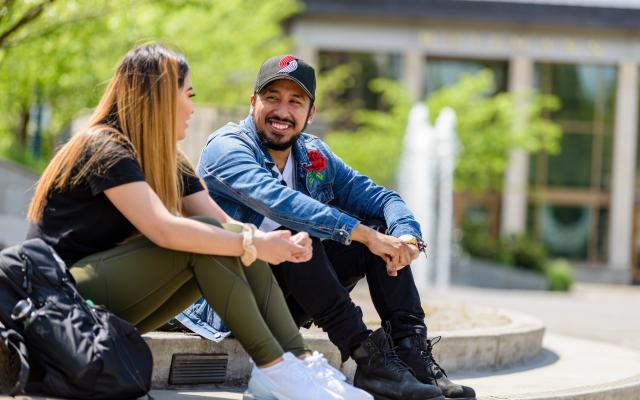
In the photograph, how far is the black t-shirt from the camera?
135 inches

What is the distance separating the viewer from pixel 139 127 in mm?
3492

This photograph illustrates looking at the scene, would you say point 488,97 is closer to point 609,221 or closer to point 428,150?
point 609,221

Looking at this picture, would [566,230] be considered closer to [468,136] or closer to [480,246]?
[468,136]

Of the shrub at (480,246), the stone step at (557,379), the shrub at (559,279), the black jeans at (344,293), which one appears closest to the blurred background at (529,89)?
the shrub at (480,246)

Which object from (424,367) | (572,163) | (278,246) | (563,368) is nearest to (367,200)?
(424,367)

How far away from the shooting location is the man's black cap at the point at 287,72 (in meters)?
4.24

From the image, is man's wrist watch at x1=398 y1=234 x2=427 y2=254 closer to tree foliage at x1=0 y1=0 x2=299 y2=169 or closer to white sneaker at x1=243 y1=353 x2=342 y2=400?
white sneaker at x1=243 y1=353 x2=342 y2=400

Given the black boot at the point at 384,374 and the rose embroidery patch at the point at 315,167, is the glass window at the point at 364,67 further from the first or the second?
the black boot at the point at 384,374

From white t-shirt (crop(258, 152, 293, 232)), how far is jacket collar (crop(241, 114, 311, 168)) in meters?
0.03

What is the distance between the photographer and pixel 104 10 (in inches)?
448

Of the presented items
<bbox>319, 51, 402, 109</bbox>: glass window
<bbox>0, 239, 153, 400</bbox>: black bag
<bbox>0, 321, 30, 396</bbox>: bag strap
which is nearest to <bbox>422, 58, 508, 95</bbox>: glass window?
<bbox>319, 51, 402, 109</bbox>: glass window

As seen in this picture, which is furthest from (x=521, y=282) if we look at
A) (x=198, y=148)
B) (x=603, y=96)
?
(x=198, y=148)

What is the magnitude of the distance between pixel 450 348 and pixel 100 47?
35.3 ft

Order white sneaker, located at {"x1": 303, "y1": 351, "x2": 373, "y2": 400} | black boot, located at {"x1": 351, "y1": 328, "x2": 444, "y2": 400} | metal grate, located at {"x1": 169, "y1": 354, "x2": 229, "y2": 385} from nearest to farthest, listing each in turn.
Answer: white sneaker, located at {"x1": 303, "y1": 351, "x2": 373, "y2": 400} < black boot, located at {"x1": 351, "y1": 328, "x2": 444, "y2": 400} < metal grate, located at {"x1": 169, "y1": 354, "x2": 229, "y2": 385}
